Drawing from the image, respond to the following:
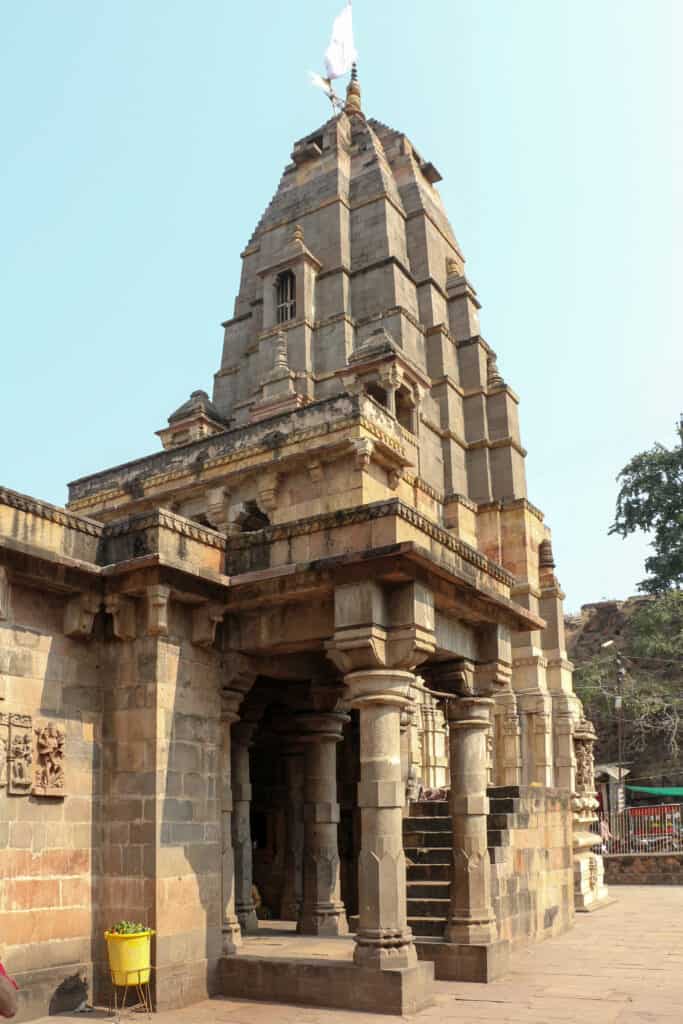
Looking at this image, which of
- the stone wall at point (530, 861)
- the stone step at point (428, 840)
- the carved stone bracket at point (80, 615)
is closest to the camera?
the carved stone bracket at point (80, 615)

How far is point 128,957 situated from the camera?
28.7ft

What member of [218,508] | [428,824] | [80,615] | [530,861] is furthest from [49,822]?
[218,508]

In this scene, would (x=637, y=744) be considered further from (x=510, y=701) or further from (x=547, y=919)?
(x=547, y=919)

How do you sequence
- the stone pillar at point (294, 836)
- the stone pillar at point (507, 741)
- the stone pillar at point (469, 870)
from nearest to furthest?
1. the stone pillar at point (469, 870)
2. the stone pillar at point (294, 836)
3. the stone pillar at point (507, 741)

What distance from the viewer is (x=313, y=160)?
34625 millimetres

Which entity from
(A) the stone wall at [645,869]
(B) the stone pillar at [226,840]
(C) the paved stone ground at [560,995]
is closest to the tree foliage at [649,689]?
(A) the stone wall at [645,869]

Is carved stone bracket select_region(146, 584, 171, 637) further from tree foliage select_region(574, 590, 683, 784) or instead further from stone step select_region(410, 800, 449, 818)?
tree foliage select_region(574, 590, 683, 784)

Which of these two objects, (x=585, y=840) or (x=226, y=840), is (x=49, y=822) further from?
(x=585, y=840)

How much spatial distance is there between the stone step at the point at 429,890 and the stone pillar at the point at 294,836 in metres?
2.92

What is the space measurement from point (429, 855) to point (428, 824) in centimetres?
79

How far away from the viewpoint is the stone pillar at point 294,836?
1486 centimetres

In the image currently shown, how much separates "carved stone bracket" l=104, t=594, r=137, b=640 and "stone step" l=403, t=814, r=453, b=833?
5805mm

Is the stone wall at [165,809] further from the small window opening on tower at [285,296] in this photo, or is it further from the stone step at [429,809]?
the small window opening on tower at [285,296]

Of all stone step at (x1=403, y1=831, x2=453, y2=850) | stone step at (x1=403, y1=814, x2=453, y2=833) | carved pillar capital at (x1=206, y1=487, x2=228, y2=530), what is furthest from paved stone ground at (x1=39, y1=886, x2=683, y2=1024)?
carved pillar capital at (x1=206, y1=487, x2=228, y2=530)
